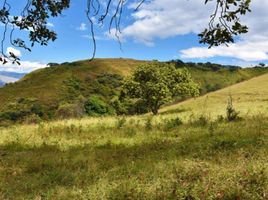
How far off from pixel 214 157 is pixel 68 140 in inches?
256

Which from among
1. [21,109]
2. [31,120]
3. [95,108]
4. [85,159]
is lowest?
[21,109]

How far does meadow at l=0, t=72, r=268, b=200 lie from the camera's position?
7.04 m

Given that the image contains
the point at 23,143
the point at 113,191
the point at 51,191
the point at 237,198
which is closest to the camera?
the point at 237,198

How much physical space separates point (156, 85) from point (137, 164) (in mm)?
55064

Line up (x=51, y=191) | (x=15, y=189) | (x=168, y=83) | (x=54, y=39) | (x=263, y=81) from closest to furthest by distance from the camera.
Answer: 1. (x=51, y=191)
2. (x=15, y=189)
3. (x=54, y=39)
4. (x=168, y=83)
5. (x=263, y=81)

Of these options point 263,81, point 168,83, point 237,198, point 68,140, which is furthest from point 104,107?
point 237,198

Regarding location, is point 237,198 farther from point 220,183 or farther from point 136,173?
point 136,173

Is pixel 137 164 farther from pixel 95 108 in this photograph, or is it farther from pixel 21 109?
pixel 21 109

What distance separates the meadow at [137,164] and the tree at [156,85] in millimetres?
48977

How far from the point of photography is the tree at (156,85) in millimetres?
65875

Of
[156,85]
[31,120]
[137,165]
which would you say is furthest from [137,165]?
[156,85]

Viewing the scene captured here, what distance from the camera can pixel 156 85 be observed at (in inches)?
2542

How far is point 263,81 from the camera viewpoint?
112m

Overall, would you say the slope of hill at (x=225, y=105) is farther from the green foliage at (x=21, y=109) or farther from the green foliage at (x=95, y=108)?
Answer: the green foliage at (x=21, y=109)
